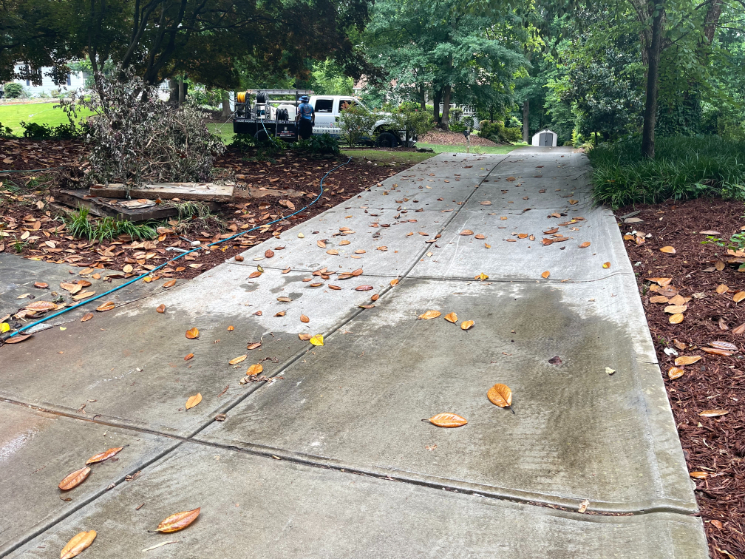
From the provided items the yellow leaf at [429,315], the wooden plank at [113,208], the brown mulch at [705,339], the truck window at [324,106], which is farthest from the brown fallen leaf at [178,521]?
the truck window at [324,106]

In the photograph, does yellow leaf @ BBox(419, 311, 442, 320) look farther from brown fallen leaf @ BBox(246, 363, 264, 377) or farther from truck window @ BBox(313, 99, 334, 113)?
truck window @ BBox(313, 99, 334, 113)

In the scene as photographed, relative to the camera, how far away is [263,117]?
1666 centimetres

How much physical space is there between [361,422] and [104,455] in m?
1.21

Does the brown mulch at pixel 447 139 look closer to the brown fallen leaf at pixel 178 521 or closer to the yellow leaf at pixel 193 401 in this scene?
the yellow leaf at pixel 193 401

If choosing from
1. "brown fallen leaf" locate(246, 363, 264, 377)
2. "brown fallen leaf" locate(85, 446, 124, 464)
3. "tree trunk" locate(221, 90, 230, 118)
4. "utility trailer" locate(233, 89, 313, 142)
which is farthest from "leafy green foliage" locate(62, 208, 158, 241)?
"tree trunk" locate(221, 90, 230, 118)

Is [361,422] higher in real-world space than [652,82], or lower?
lower

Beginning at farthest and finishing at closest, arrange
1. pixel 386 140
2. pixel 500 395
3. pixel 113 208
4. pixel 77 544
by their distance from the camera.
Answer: pixel 386 140 < pixel 113 208 < pixel 500 395 < pixel 77 544

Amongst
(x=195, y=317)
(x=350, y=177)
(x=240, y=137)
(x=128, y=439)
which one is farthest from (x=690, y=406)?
(x=240, y=137)

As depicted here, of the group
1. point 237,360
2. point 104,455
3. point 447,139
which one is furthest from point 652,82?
point 447,139

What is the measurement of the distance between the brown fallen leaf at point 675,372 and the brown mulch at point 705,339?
0.7 inches

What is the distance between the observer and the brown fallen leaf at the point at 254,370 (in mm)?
3371

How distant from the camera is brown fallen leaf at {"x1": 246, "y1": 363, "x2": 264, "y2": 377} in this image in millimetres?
3371

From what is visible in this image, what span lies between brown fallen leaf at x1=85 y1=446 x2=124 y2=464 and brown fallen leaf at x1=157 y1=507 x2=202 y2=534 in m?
0.60

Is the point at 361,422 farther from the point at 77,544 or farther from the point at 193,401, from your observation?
the point at 77,544
